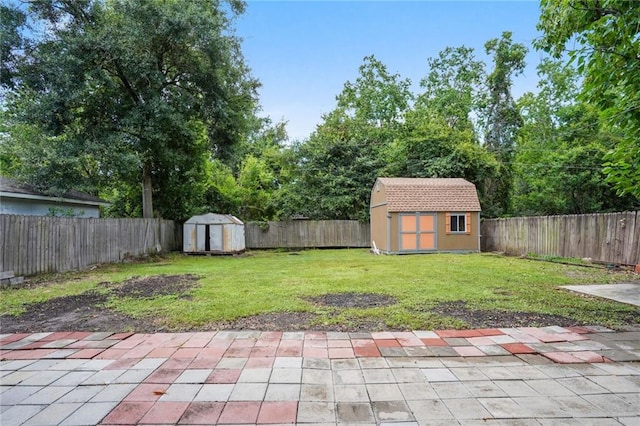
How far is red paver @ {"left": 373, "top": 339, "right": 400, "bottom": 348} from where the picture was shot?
129 inches

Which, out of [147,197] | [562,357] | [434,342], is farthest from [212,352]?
[147,197]

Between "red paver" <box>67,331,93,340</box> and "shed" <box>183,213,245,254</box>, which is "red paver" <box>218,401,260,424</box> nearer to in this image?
"red paver" <box>67,331,93,340</box>

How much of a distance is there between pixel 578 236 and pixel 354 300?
26.9 feet

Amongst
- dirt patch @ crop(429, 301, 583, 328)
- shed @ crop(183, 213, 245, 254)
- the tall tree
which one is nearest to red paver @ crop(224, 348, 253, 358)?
dirt patch @ crop(429, 301, 583, 328)

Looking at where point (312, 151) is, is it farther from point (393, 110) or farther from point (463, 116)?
point (463, 116)

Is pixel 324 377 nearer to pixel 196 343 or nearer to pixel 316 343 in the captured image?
pixel 316 343

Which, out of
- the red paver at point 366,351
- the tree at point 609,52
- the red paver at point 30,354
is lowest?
the red paver at point 30,354

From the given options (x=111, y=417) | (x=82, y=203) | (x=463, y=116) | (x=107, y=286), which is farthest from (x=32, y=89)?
(x=463, y=116)

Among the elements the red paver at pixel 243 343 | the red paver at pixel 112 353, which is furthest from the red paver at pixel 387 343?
the red paver at pixel 112 353

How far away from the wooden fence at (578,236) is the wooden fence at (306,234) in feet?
21.4

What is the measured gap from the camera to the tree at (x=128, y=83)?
34.6 feet

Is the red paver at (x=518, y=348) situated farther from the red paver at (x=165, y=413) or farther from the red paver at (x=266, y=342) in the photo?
the red paver at (x=165, y=413)

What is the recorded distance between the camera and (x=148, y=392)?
7.97 ft

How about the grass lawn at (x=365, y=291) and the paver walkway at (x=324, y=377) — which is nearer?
the paver walkway at (x=324, y=377)
